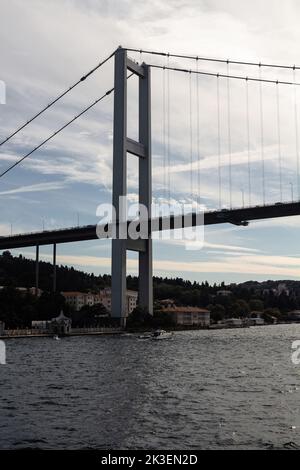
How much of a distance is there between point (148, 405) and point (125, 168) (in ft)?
147

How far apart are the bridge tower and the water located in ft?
102

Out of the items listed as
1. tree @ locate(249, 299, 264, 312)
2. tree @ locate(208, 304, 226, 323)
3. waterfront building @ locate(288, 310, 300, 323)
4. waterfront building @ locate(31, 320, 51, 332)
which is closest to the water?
waterfront building @ locate(31, 320, 51, 332)

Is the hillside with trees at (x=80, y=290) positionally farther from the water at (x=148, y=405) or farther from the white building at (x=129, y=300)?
the water at (x=148, y=405)

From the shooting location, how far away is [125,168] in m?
60.4

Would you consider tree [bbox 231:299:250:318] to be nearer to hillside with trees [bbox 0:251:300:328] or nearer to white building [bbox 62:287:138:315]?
hillside with trees [bbox 0:251:300:328]

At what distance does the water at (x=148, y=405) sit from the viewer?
13000mm

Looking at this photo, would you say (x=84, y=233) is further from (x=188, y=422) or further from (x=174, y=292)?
(x=174, y=292)

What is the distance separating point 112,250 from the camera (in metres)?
60.9

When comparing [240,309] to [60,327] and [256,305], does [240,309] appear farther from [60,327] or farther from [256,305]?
[60,327]

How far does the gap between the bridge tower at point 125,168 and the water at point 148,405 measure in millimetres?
31144

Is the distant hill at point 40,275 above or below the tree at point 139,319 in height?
above

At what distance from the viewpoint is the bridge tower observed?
60.2 metres

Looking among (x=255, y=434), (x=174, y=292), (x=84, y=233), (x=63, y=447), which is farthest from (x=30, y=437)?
(x=174, y=292)

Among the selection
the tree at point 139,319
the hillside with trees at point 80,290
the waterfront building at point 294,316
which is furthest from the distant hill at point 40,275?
the waterfront building at point 294,316
